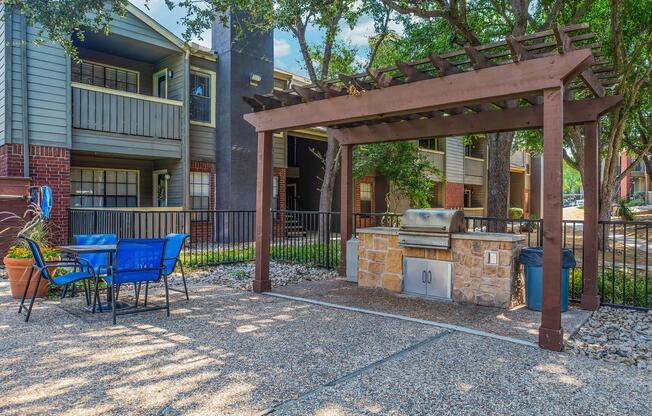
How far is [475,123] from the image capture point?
6684mm

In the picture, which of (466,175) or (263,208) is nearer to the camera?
(263,208)

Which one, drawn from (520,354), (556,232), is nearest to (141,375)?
(520,354)

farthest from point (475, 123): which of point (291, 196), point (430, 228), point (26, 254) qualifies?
point (291, 196)

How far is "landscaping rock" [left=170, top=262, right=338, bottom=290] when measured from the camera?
25.6 feet

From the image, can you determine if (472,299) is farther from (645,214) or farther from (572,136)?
(645,214)

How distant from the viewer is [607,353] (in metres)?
4.17

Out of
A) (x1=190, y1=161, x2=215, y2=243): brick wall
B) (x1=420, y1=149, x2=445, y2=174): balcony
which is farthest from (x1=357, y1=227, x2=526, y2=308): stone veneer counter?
(x1=420, y1=149, x2=445, y2=174): balcony

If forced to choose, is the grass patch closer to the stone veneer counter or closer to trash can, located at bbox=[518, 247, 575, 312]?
trash can, located at bbox=[518, 247, 575, 312]

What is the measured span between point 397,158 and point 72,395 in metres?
12.7

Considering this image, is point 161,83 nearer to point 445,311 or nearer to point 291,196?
point 291,196

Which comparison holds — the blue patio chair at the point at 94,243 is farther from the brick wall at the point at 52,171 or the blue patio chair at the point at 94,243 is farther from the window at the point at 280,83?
the window at the point at 280,83

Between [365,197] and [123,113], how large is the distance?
32.7 feet

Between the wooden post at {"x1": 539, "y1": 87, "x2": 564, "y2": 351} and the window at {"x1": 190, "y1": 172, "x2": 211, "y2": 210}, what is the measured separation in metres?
10.8

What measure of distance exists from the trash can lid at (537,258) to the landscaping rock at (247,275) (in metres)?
3.55
